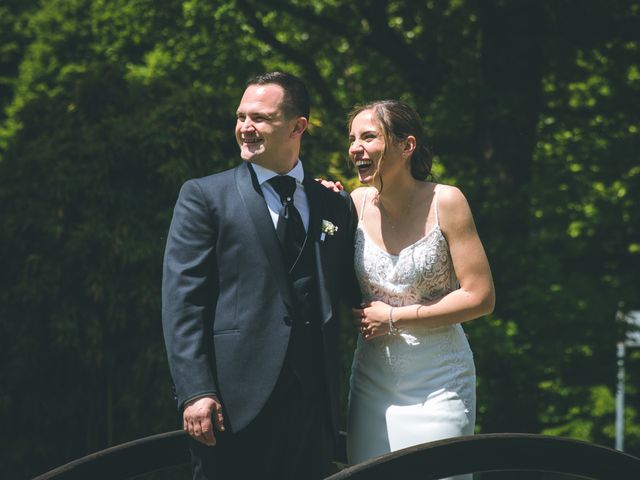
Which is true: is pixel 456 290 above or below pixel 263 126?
below

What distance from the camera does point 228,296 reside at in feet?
9.87

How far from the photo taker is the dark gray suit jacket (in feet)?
9.63

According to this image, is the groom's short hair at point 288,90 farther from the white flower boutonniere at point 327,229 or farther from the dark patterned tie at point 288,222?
the white flower boutonniere at point 327,229

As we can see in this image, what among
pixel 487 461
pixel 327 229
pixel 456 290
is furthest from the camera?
pixel 456 290

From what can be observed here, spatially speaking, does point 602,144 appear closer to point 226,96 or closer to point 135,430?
point 226,96

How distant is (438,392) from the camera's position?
130 inches

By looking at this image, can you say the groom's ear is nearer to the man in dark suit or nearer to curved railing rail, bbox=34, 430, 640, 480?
the man in dark suit

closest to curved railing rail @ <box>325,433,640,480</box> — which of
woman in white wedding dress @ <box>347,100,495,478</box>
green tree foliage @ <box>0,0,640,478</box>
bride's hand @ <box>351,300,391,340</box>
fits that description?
woman in white wedding dress @ <box>347,100,495,478</box>

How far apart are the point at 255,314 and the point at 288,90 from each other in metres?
0.78

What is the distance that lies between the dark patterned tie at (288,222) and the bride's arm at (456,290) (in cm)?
40

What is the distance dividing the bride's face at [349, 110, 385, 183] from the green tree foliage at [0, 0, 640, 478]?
3.90 ft

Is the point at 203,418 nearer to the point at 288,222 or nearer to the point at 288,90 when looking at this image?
the point at 288,222

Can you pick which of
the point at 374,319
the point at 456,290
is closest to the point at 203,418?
the point at 374,319

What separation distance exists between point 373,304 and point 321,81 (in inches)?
262
